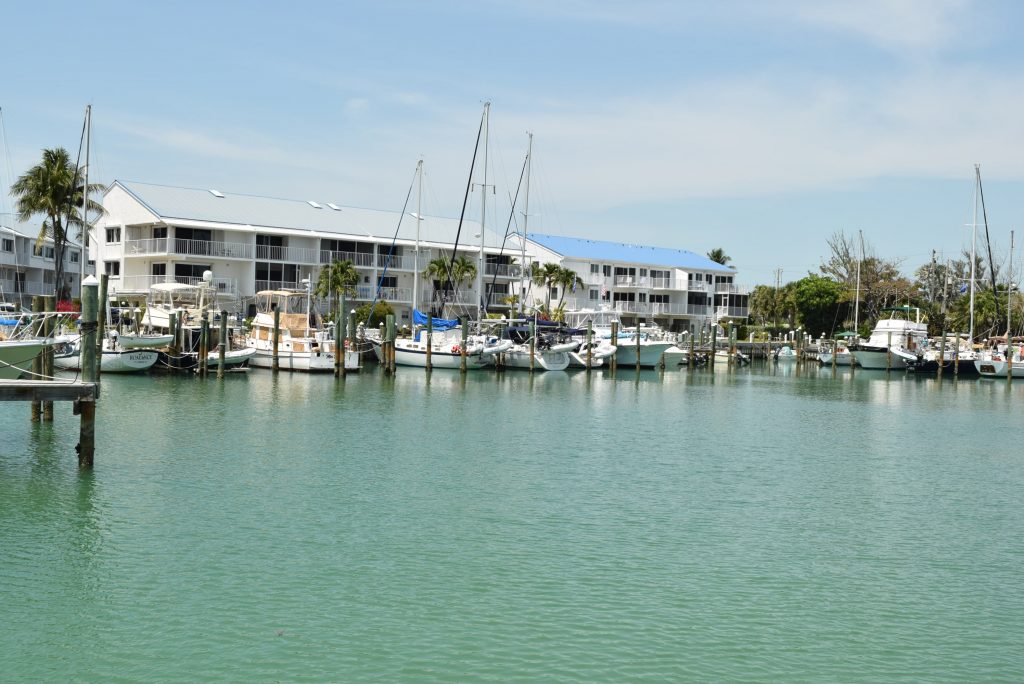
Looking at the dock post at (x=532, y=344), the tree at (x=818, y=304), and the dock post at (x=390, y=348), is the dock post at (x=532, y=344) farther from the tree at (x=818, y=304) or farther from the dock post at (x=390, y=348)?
the tree at (x=818, y=304)

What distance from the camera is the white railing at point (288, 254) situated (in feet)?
244

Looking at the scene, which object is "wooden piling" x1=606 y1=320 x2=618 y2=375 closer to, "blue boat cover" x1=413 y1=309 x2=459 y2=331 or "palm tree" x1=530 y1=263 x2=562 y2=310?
"blue boat cover" x1=413 y1=309 x2=459 y2=331

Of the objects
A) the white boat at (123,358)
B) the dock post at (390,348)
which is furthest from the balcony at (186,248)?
the white boat at (123,358)

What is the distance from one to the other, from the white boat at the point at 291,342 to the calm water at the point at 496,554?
19.9 meters

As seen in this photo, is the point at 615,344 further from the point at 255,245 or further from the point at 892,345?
the point at 255,245

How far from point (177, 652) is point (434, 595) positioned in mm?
3691

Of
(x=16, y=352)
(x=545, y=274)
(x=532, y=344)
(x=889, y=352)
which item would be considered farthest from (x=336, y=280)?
(x=16, y=352)

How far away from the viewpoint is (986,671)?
12.5m

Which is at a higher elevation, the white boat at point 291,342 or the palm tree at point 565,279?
the palm tree at point 565,279

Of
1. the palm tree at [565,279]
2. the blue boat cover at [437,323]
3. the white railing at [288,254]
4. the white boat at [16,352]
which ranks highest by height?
the white railing at [288,254]

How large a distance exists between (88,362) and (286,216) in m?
59.0

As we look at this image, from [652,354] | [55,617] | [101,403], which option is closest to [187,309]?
[101,403]

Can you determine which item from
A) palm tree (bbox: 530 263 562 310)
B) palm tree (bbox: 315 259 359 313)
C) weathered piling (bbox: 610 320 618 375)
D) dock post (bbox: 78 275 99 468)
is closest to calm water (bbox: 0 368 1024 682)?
dock post (bbox: 78 275 99 468)

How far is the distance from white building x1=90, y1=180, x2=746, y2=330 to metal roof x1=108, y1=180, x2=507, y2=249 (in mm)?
90
